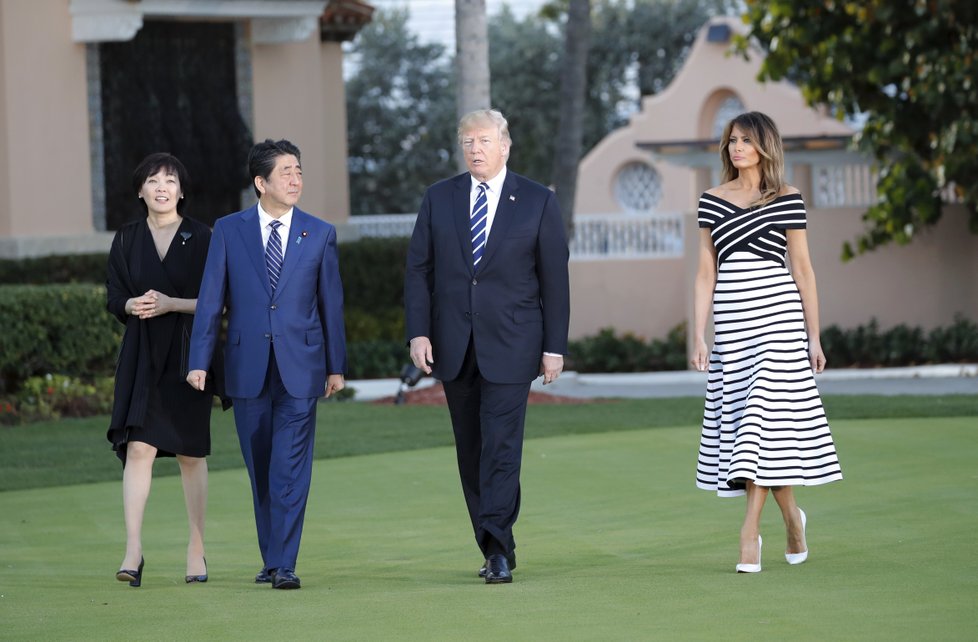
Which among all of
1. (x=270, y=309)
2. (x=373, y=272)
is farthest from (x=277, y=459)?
(x=373, y=272)

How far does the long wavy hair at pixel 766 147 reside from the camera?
24.2 feet

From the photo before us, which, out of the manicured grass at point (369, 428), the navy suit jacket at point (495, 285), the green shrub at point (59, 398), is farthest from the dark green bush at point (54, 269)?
the navy suit jacket at point (495, 285)

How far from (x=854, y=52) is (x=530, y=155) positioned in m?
15.1

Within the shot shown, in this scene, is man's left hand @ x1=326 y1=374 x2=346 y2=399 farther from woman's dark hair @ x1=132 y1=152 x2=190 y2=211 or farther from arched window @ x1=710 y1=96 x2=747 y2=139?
arched window @ x1=710 y1=96 x2=747 y2=139

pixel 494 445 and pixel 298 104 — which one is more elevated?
pixel 298 104

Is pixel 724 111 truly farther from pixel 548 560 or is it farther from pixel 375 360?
pixel 548 560

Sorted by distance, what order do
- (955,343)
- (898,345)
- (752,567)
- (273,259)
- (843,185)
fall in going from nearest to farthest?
(752,567) → (273,259) → (955,343) → (898,345) → (843,185)

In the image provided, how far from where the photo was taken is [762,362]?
24.0 ft

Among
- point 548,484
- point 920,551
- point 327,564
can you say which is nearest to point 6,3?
point 548,484

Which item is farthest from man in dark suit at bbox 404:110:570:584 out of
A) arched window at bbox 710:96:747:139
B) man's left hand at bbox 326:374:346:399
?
arched window at bbox 710:96:747:139

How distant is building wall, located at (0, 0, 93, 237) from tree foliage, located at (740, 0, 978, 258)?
28.6ft

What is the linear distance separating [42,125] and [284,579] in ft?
49.5

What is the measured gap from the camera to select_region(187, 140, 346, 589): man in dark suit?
7.48 meters

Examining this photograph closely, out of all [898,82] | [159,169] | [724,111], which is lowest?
[159,169]
